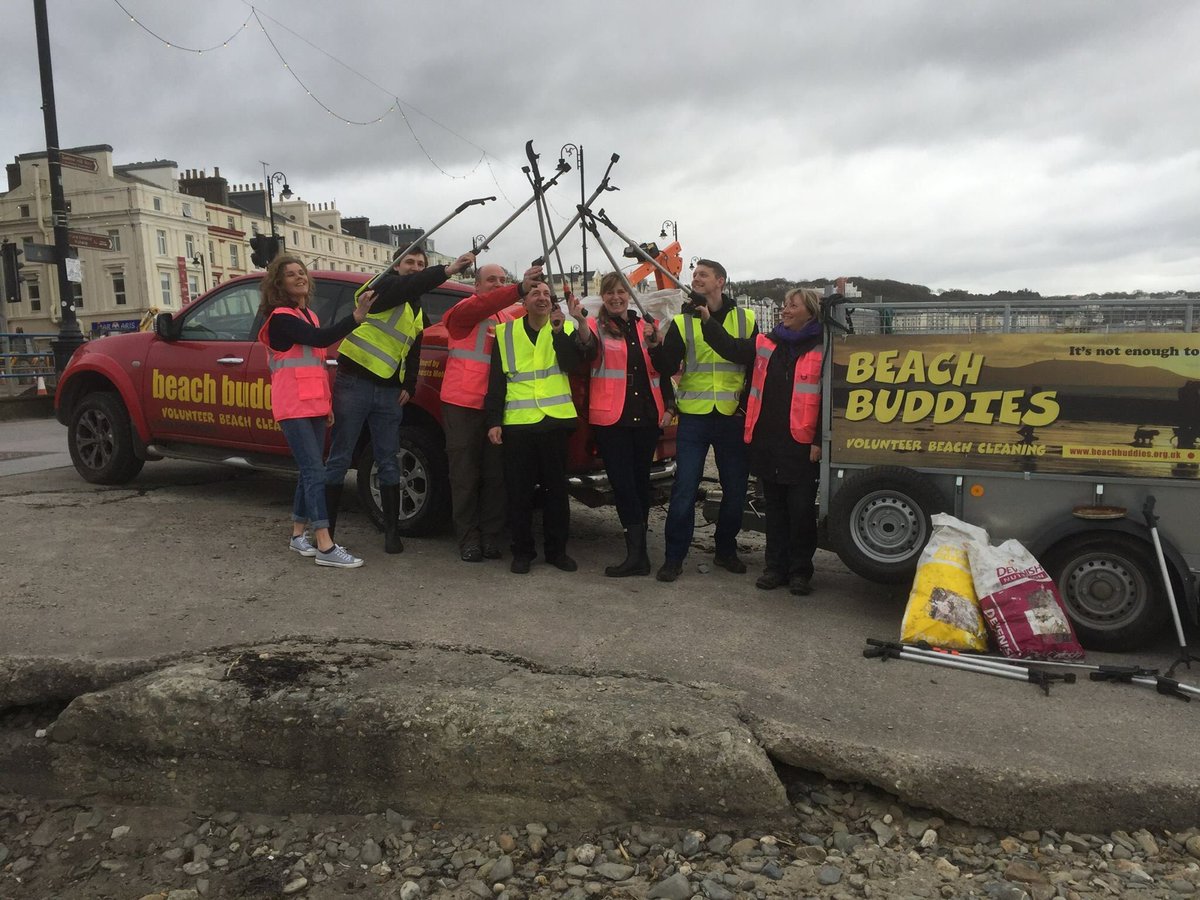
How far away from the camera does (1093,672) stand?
3.87 meters

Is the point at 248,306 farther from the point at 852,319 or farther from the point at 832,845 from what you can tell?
the point at 832,845

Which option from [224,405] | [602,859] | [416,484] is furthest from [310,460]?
[602,859]

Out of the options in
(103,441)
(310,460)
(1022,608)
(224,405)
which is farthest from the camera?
(103,441)

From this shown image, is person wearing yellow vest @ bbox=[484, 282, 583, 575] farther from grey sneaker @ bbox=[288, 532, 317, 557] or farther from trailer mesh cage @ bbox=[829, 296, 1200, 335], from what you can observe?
trailer mesh cage @ bbox=[829, 296, 1200, 335]

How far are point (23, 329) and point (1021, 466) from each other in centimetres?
6665

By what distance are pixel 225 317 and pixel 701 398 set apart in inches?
150

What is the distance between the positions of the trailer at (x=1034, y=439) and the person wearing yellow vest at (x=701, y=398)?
24.8 inches

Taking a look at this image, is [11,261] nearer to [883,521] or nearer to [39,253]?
[39,253]

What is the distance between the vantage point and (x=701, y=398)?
5207mm

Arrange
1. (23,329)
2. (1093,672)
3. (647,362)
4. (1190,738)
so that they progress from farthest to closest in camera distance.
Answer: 1. (23,329)
2. (647,362)
3. (1093,672)
4. (1190,738)

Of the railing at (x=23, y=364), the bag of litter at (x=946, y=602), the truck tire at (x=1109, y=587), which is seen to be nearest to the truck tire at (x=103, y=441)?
the bag of litter at (x=946, y=602)

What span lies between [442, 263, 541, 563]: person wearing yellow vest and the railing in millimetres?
14189

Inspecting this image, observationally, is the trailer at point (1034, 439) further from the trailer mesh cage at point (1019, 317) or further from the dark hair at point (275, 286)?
the dark hair at point (275, 286)

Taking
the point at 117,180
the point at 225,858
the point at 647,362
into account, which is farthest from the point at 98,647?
the point at 117,180
